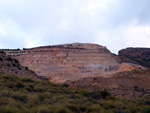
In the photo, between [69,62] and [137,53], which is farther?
[137,53]

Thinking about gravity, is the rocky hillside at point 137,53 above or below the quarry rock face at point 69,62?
above

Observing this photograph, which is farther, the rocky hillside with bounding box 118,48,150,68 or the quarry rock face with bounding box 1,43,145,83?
the rocky hillside with bounding box 118,48,150,68

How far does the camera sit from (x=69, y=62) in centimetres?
Result: 5344

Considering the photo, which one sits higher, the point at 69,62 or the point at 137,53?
the point at 137,53

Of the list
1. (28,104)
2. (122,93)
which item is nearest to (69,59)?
(122,93)

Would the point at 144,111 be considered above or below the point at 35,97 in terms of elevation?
below

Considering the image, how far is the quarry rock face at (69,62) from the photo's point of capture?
46.7 m

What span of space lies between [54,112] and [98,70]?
40866 mm

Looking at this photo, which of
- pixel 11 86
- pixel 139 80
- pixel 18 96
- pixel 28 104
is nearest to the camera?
pixel 28 104

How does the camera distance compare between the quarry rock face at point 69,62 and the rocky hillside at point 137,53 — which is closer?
the quarry rock face at point 69,62

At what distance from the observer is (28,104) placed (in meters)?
9.10

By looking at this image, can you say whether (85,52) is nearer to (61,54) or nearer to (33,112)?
A: (61,54)

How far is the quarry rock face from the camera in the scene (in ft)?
153

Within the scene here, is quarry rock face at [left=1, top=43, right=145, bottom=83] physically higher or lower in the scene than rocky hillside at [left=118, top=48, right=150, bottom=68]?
lower
